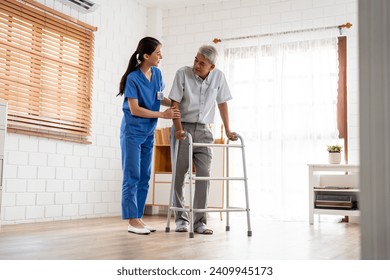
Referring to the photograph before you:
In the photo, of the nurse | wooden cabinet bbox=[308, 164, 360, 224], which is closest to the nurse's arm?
the nurse

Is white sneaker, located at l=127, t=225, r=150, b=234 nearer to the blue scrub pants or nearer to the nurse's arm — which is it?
the blue scrub pants

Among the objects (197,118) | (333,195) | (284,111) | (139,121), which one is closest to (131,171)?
(139,121)

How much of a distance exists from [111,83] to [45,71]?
106 centimetres

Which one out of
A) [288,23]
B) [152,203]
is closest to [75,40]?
[152,203]

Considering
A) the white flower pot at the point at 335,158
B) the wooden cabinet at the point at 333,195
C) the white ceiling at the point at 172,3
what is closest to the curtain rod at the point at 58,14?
the white ceiling at the point at 172,3

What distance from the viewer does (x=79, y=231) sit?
11.6ft

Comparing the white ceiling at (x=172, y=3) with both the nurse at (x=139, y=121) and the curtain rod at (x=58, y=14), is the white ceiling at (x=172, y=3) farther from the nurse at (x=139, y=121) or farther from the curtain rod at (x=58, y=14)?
the nurse at (x=139, y=121)

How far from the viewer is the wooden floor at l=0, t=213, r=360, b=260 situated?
2340 millimetres

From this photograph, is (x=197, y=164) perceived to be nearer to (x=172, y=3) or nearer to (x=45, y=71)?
(x=45, y=71)

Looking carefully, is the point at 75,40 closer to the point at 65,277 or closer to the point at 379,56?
the point at 65,277

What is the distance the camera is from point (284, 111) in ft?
17.5

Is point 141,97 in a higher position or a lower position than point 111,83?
lower

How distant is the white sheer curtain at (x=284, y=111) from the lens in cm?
514

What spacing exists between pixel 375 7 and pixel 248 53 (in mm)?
4631
